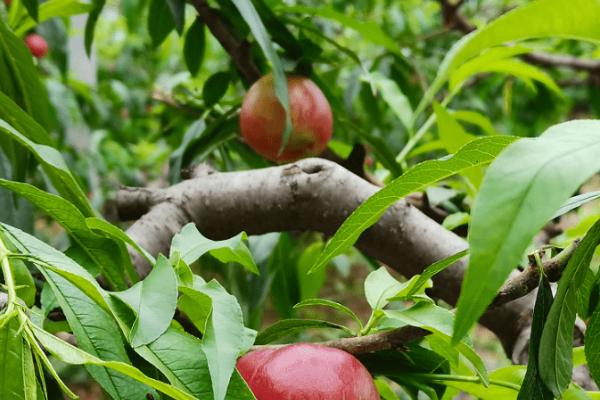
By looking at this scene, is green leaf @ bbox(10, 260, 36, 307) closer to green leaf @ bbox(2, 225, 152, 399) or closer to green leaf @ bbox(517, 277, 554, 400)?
green leaf @ bbox(2, 225, 152, 399)

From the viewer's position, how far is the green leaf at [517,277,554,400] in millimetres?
313

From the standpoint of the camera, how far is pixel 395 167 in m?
0.77

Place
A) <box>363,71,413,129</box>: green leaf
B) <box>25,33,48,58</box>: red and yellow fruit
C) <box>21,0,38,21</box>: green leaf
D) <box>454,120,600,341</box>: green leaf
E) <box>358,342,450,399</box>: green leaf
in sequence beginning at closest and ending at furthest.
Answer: <box>454,120,600,341</box>: green leaf → <box>358,342,450,399</box>: green leaf → <box>21,0,38,21</box>: green leaf → <box>363,71,413,129</box>: green leaf → <box>25,33,48,58</box>: red and yellow fruit

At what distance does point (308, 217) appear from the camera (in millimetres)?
608

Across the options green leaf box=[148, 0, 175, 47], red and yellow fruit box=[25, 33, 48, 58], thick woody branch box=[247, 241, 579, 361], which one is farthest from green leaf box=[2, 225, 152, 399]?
red and yellow fruit box=[25, 33, 48, 58]

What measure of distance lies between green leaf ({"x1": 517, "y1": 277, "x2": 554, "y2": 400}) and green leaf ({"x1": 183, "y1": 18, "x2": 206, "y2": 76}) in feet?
2.04

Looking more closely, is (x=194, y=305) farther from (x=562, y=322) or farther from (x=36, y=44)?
(x=36, y=44)

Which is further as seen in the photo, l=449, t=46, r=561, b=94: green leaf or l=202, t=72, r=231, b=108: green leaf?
l=202, t=72, r=231, b=108: green leaf

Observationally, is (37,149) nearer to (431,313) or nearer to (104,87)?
(431,313)

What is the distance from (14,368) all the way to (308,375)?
14 cm

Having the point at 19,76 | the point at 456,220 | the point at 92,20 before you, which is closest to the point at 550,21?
the point at 456,220

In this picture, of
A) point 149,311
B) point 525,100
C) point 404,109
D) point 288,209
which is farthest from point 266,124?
point 525,100

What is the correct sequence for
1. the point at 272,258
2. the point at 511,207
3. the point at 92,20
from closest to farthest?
the point at 511,207, the point at 92,20, the point at 272,258

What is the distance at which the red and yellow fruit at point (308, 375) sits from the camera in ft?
1.15
